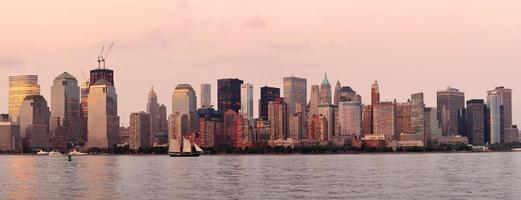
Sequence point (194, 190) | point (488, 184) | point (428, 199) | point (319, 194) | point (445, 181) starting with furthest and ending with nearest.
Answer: point (445, 181), point (488, 184), point (194, 190), point (319, 194), point (428, 199)

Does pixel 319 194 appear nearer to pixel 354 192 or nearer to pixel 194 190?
pixel 354 192

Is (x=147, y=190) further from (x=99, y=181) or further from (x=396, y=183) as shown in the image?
(x=396, y=183)

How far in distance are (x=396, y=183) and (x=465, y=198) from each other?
25595mm

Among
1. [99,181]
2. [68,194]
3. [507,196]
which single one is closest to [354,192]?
[507,196]

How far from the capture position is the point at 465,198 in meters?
90.7

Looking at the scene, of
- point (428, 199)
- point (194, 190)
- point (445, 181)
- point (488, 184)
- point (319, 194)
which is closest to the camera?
point (428, 199)

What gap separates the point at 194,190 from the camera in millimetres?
105625

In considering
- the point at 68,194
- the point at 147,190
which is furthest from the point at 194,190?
the point at 68,194

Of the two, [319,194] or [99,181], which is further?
[99,181]

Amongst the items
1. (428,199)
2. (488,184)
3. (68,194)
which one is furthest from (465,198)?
(68,194)

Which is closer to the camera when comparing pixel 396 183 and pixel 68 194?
pixel 68 194

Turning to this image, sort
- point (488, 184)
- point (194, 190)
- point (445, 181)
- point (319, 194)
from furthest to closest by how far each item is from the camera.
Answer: point (445, 181) → point (488, 184) → point (194, 190) → point (319, 194)

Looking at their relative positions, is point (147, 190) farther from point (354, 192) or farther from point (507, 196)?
point (507, 196)

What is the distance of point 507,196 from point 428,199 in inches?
440
